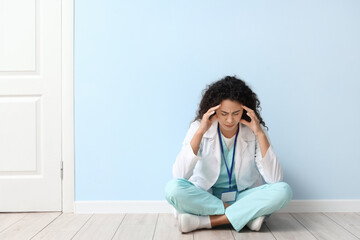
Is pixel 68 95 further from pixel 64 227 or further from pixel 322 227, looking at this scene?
pixel 322 227

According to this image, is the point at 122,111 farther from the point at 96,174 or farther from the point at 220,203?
the point at 220,203

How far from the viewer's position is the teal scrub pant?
2061 mm

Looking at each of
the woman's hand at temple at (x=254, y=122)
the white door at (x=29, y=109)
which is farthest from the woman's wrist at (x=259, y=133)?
the white door at (x=29, y=109)

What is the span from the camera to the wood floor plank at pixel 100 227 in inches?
78.2

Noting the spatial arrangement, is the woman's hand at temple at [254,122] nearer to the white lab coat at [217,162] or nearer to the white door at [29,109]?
the white lab coat at [217,162]

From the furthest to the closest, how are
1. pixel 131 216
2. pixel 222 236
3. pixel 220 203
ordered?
pixel 131 216 < pixel 220 203 < pixel 222 236

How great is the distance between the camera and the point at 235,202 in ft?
7.06

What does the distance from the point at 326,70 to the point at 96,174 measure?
5.07 ft

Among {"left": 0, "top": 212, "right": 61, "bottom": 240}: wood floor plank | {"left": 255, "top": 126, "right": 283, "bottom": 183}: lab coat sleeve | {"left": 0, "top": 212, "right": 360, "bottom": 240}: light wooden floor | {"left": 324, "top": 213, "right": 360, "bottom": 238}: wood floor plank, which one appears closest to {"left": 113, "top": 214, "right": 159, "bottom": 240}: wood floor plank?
{"left": 0, "top": 212, "right": 360, "bottom": 240}: light wooden floor

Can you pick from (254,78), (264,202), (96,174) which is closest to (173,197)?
(264,202)

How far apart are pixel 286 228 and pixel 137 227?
776mm

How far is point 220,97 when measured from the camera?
85.4 inches

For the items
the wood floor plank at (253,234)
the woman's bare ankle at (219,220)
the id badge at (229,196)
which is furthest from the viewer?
the id badge at (229,196)

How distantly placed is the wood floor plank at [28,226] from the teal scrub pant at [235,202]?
71cm
